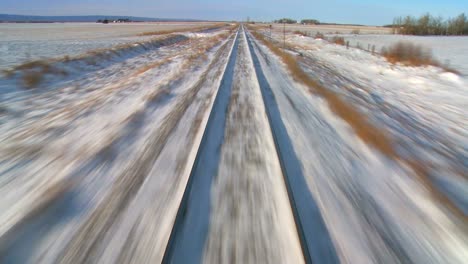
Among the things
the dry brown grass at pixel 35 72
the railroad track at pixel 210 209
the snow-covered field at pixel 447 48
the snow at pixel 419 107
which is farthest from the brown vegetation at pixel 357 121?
the dry brown grass at pixel 35 72

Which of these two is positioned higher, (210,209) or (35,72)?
(35,72)

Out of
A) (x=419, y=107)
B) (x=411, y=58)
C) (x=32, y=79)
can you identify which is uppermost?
(x=411, y=58)

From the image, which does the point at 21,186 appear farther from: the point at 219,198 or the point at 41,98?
the point at 41,98

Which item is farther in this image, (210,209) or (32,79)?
(32,79)

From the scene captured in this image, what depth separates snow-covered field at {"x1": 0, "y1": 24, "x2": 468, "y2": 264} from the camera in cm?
271

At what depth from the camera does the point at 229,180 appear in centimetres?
379

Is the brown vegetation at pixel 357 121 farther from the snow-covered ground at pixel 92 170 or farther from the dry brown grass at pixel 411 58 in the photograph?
the dry brown grass at pixel 411 58

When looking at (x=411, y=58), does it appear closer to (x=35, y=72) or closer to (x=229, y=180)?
(x=229, y=180)

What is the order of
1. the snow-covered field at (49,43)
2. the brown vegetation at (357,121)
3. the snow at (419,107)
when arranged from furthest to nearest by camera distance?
the snow-covered field at (49,43) → the brown vegetation at (357,121) → the snow at (419,107)

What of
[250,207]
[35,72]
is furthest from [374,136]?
[35,72]

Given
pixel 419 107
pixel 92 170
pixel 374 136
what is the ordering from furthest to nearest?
1. pixel 419 107
2. pixel 374 136
3. pixel 92 170

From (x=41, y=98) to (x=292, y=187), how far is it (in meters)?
8.36

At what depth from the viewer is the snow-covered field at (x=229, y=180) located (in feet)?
8.89

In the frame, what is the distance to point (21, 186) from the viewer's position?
3.77 m
